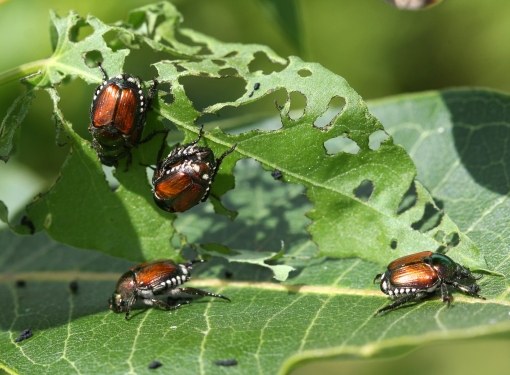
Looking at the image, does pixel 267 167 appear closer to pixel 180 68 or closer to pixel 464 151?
pixel 180 68

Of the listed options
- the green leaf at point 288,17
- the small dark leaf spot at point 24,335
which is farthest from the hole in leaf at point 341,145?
the small dark leaf spot at point 24,335

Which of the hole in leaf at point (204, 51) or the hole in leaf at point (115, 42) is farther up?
the hole in leaf at point (115, 42)

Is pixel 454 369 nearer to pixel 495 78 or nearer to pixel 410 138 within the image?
pixel 495 78

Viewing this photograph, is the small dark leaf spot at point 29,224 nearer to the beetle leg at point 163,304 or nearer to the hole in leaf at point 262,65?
the beetle leg at point 163,304

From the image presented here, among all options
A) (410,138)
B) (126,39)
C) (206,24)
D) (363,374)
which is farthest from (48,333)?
(363,374)

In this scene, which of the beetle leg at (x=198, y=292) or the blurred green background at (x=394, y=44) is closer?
the beetle leg at (x=198, y=292)

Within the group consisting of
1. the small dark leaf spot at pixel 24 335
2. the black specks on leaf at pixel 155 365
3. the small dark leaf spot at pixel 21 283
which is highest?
the black specks on leaf at pixel 155 365

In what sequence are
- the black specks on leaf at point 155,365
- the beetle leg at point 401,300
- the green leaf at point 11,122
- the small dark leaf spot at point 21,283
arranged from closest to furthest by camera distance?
1. the black specks on leaf at point 155,365
2. the beetle leg at point 401,300
3. the green leaf at point 11,122
4. the small dark leaf spot at point 21,283

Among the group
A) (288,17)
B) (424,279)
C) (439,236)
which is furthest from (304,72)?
(288,17)
